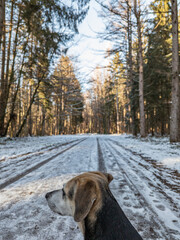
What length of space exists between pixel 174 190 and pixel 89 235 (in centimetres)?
227

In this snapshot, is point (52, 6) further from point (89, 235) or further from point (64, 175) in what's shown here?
point (89, 235)

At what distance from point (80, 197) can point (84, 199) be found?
2.1 inches

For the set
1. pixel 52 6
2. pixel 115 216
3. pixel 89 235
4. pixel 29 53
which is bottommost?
pixel 89 235

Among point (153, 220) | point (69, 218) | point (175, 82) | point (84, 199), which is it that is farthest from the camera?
point (175, 82)

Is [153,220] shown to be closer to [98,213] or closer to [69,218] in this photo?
[98,213]

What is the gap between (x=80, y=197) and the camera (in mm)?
1474

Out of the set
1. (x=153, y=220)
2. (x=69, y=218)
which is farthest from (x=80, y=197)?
(x=153, y=220)

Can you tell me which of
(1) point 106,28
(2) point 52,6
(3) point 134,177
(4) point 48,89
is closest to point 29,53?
(4) point 48,89

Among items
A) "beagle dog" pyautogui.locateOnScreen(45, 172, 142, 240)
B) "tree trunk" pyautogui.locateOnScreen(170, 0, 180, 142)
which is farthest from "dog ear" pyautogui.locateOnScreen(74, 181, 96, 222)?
"tree trunk" pyautogui.locateOnScreen(170, 0, 180, 142)

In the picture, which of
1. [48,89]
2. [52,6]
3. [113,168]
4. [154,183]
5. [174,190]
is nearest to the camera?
[174,190]

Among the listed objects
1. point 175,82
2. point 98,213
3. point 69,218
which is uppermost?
point 175,82

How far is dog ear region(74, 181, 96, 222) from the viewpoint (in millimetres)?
1397

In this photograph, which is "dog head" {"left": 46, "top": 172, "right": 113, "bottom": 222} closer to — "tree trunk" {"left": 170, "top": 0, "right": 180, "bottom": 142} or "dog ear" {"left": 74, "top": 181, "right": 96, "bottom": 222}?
"dog ear" {"left": 74, "top": 181, "right": 96, "bottom": 222}

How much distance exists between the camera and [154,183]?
320 cm
